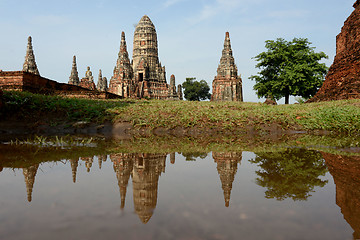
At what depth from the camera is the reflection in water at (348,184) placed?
3.43 ft

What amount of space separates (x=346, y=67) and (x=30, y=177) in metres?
15.5

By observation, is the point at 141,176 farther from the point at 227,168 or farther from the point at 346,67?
the point at 346,67

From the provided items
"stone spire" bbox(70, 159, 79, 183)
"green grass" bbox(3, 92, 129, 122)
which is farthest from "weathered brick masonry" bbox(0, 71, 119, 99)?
"stone spire" bbox(70, 159, 79, 183)

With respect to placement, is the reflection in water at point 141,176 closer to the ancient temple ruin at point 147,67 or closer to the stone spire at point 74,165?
the stone spire at point 74,165

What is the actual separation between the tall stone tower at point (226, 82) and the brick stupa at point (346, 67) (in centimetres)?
1342

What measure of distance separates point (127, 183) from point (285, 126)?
18.7 feet

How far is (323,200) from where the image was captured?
1.29m

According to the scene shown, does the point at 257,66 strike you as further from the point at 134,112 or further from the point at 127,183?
the point at 127,183

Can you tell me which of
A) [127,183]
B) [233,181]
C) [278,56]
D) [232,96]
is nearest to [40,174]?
[127,183]

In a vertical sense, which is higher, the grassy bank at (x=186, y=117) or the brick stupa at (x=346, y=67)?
the brick stupa at (x=346, y=67)

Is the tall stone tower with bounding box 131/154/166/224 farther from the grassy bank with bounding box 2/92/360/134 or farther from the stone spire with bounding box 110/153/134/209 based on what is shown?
the grassy bank with bounding box 2/92/360/134

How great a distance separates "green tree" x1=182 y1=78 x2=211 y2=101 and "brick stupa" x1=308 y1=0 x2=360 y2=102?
4029 cm

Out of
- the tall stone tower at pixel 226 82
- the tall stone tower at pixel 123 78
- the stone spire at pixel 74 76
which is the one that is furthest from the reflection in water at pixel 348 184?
the stone spire at pixel 74 76

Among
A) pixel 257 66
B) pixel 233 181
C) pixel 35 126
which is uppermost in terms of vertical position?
pixel 257 66
